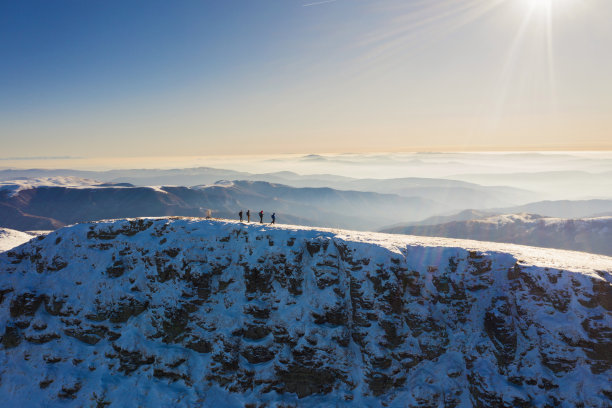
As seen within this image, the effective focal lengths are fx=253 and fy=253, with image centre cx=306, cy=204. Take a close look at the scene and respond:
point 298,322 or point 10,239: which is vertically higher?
point 10,239

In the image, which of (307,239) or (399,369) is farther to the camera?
(307,239)

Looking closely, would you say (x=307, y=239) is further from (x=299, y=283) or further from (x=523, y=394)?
(x=523, y=394)

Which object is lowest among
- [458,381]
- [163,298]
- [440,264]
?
[458,381]

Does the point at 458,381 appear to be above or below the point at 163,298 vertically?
below

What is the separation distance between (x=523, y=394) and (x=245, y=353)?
115ft

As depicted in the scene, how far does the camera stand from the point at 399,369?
34.0m

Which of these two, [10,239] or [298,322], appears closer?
[298,322]

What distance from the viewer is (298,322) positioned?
36.7m

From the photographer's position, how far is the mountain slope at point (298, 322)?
1268 inches

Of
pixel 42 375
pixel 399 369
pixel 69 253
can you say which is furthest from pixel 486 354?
pixel 69 253

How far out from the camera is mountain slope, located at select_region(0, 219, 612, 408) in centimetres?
3222

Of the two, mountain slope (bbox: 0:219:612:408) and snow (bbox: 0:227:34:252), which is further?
snow (bbox: 0:227:34:252)

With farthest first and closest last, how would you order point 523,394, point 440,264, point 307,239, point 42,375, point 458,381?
point 307,239
point 440,264
point 42,375
point 458,381
point 523,394

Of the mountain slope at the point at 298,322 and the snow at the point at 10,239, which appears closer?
the mountain slope at the point at 298,322
